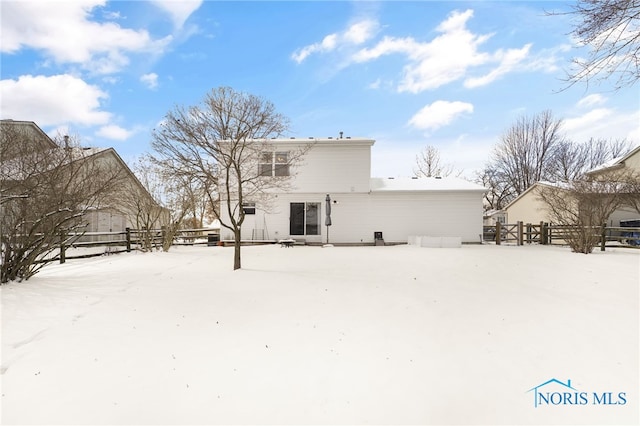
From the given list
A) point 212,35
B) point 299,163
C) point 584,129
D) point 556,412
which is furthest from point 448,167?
point 556,412

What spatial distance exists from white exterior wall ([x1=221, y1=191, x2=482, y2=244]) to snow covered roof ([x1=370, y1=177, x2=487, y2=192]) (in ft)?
0.87

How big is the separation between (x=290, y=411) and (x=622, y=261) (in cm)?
1152

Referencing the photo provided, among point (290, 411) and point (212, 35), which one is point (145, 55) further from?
point (290, 411)

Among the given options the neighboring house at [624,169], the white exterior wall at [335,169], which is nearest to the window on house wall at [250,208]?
the white exterior wall at [335,169]

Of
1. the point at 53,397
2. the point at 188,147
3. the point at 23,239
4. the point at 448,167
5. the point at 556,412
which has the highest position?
the point at 448,167

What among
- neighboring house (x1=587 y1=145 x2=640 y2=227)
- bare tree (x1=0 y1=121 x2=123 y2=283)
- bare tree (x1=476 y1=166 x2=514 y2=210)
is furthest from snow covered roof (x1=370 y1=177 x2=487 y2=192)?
bare tree (x1=476 y1=166 x2=514 y2=210)

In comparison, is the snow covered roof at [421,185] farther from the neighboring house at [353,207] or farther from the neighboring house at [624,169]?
the neighboring house at [624,169]

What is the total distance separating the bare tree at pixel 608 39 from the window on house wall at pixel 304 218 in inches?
478

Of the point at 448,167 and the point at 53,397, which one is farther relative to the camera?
the point at 448,167

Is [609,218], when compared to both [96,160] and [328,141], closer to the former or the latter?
[328,141]

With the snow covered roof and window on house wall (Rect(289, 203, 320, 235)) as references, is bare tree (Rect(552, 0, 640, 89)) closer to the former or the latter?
the snow covered roof

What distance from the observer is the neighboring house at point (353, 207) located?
15750mm

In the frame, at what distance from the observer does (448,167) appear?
104 feet

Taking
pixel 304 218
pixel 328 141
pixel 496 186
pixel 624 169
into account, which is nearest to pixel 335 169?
pixel 328 141
